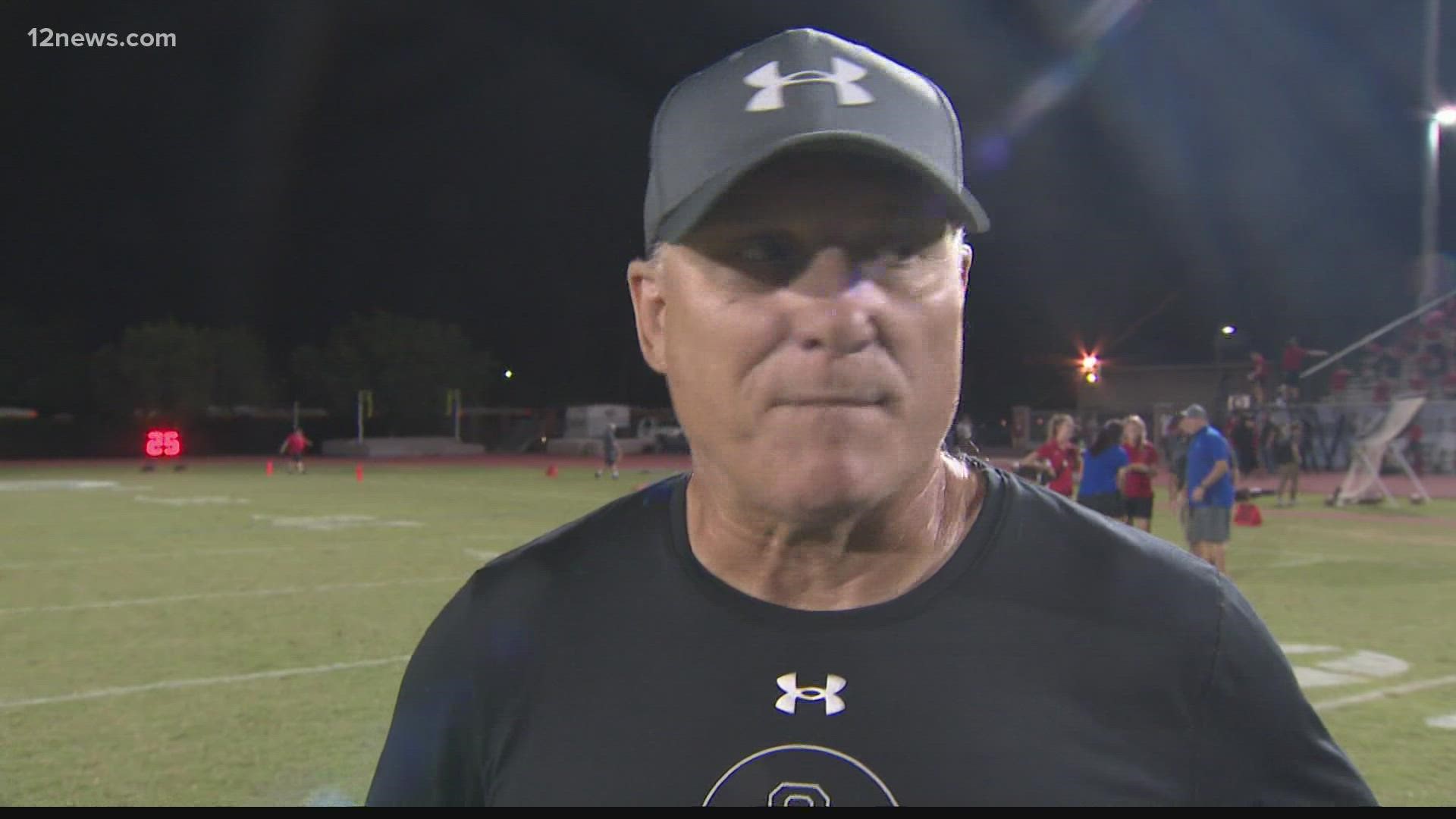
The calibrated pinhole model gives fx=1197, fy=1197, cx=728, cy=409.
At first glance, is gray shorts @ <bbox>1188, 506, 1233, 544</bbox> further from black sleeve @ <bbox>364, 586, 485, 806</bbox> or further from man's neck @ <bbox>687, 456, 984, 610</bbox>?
black sleeve @ <bbox>364, 586, 485, 806</bbox>

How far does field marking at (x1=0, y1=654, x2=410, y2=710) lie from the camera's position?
23.3 feet

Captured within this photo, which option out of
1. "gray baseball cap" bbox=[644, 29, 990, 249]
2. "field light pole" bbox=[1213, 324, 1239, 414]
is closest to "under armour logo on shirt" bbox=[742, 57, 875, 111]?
"gray baseball cap" bbox=[644, 29, 990, 249]

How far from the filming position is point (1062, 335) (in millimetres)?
60219

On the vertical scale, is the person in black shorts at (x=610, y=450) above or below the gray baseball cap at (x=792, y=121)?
below

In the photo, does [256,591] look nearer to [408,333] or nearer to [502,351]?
[408,333]

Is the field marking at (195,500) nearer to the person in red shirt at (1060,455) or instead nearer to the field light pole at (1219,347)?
the person in red shirt at (1060,455)

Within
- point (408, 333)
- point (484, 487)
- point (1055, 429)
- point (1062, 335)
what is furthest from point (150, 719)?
point (408, 333)

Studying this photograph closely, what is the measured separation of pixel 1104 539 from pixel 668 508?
653mm

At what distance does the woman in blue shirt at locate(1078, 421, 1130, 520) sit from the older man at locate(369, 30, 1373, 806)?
1037 cm

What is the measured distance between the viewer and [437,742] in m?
1.69

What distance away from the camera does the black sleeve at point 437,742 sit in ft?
5.54

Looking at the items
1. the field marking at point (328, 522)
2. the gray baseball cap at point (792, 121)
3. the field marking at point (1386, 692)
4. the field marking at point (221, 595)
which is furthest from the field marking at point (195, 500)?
the gray baseball cap at point (792, 121)

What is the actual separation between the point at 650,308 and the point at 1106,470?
10666 millimetres

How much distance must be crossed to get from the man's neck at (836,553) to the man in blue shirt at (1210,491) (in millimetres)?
9856
